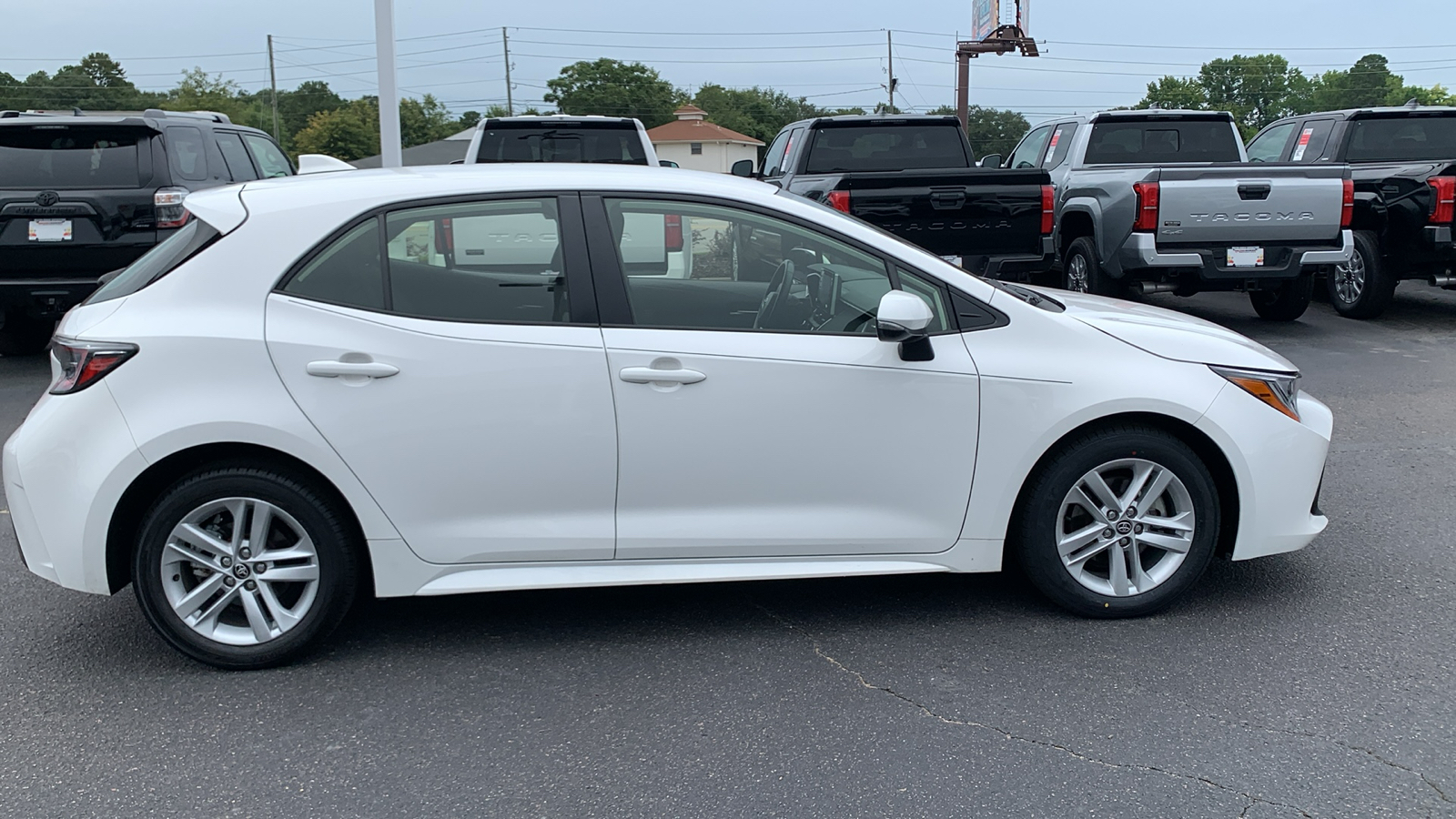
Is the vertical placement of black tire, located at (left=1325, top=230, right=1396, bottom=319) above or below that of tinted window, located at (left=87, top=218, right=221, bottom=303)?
below

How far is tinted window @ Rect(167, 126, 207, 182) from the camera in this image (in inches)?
352

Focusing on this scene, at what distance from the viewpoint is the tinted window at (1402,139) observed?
11.8 metres

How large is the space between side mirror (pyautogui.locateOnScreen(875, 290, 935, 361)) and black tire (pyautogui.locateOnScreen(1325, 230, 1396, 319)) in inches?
342

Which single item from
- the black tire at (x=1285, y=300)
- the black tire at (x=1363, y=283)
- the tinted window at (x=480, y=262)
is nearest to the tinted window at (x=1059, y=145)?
the black tire at (x=1285, y=300)

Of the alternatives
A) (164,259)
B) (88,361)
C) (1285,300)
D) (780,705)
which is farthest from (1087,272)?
(88,361)

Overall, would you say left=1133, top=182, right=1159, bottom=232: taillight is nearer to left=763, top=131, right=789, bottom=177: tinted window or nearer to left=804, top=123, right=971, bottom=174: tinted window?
left=804, top=123, right=971, bottom=174: tinted window

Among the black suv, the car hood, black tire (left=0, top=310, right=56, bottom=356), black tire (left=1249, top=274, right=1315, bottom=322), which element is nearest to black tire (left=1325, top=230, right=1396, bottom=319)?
black tire (left=1249, top=274, right=1315, bottom=322)

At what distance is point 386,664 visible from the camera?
13.1 feet

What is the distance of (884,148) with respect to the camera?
39.1 ft

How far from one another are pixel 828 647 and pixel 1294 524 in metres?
1.73

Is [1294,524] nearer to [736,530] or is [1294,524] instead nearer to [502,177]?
[736,530]

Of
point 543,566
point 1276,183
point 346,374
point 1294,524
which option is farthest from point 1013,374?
point 1276,183

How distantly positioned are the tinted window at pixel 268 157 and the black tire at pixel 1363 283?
32.5 feet

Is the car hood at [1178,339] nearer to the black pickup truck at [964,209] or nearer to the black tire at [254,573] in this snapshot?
the black tire at [254,573]
